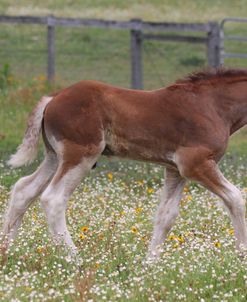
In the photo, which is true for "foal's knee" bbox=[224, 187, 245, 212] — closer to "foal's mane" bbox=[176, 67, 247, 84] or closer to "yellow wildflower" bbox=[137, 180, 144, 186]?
"foal's mane" bbox=[176, 67, 247, 84]

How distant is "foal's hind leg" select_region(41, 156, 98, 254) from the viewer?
9109 millimetres

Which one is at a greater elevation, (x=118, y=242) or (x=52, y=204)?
(x=52, y=204)

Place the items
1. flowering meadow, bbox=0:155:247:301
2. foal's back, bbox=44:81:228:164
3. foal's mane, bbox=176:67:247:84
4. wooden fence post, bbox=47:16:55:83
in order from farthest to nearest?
wooden fence post, bbox=47:16:55:83, foal's mane, bbox=176:67:247:84, foal's back, bbox=44:81:228:164, flowering meadow, bbox=0:155:247:301

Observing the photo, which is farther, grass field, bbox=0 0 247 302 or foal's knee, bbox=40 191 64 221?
foal's knee, bbox=40 191 64 221

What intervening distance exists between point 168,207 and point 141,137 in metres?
0.67

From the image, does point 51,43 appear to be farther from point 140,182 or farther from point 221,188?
point 221,188

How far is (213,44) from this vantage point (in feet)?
63.6

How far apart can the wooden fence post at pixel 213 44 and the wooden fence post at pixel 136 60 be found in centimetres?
127

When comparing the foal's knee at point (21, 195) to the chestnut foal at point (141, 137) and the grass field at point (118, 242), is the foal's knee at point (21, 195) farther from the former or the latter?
the grass field at point (118, 242)

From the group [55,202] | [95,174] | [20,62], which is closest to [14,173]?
[95,174]

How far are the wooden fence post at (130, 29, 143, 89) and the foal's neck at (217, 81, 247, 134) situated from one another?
10.3 metres

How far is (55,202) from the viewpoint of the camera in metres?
Answer: 9.11

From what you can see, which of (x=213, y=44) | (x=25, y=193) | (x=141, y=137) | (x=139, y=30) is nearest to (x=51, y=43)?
(x=139, y=30)

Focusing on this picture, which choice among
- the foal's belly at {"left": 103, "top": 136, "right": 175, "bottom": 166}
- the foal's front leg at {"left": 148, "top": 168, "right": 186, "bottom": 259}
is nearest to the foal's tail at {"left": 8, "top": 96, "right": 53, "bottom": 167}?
the foal's belly at {"left": 103, "top": 136, "right": 175, "bottom": 166}
